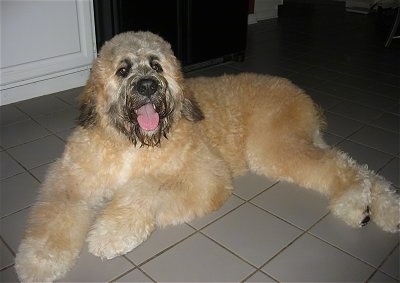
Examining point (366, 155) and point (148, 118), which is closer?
point (148, 118)

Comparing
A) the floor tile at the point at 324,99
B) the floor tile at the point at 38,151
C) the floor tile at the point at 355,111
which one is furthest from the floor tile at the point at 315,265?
the floor tile at the point at 324,99

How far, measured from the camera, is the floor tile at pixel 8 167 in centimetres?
282

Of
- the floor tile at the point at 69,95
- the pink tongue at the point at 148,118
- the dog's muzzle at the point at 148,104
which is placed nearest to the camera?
the dog's muzzle at the point at 148,104

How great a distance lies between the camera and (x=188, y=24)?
4.59 m

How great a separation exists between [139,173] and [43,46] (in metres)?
2.35

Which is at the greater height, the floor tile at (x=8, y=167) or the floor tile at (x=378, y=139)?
the floor tile at (x=378, y=139)

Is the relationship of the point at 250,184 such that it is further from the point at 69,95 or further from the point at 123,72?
the point at 69,95

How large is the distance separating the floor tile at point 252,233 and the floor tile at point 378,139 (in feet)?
4.44

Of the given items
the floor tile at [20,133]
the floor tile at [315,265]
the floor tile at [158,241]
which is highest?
the floor tile at [20,133]

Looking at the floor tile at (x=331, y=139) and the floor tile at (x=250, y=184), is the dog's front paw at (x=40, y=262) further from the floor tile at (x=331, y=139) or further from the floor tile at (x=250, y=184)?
Result: the floor tile at (x=331, y=139)

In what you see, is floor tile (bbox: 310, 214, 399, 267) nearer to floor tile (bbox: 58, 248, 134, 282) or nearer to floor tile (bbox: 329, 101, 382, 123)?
floor tile (bbox: 58, 248, 134, 282)

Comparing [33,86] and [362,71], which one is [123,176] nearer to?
[33,86]

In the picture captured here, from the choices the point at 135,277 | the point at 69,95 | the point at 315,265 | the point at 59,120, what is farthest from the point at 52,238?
the point at 69,95

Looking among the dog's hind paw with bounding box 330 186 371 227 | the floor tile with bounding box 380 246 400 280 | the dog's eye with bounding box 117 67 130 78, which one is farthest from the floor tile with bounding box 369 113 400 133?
the dog's eye with bounding box 117 67 130 78
